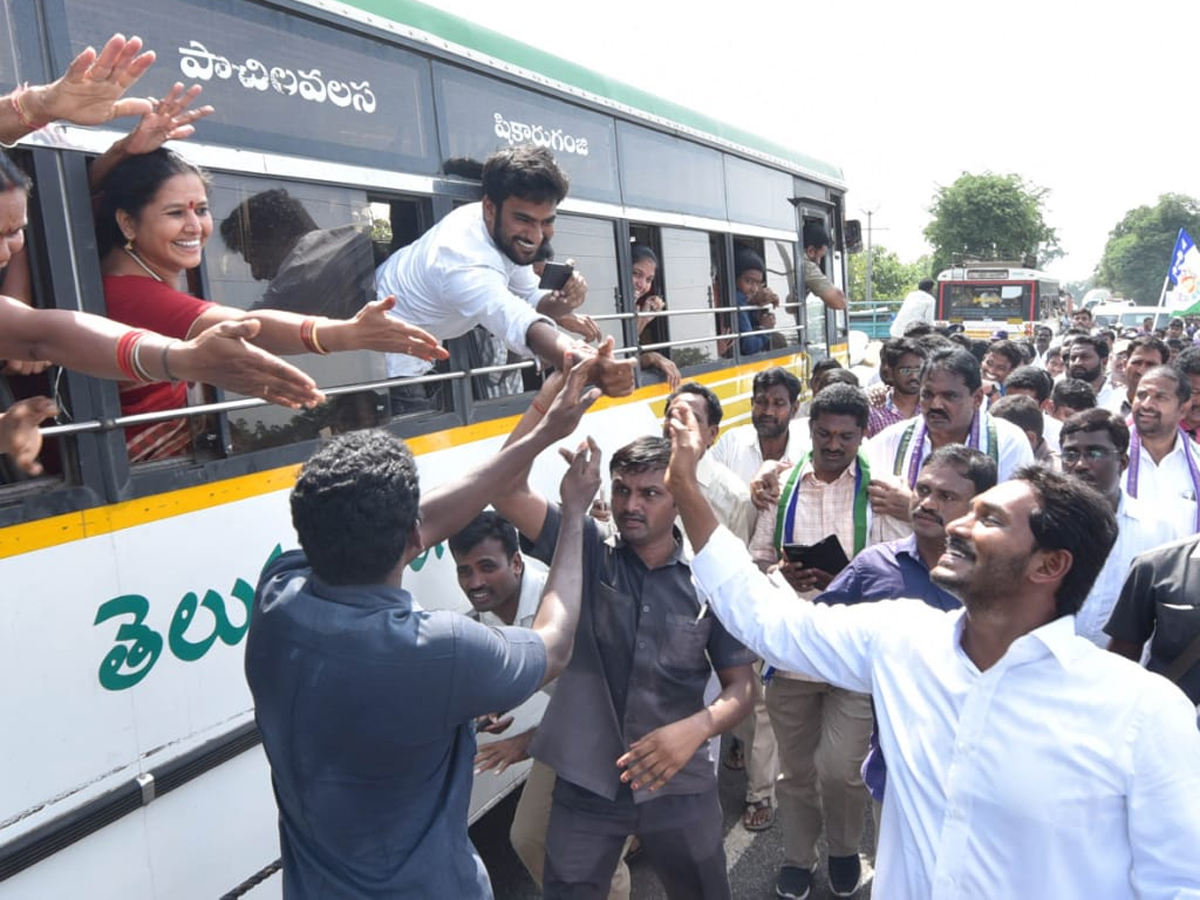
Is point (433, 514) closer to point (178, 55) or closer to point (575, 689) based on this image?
point (575, 689)

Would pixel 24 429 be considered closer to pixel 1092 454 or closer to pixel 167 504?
pixel 167 504

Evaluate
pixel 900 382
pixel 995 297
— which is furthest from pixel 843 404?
pixel 995 297

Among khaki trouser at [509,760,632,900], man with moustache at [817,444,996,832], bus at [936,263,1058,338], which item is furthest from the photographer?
bus at [936,263,1058,338]

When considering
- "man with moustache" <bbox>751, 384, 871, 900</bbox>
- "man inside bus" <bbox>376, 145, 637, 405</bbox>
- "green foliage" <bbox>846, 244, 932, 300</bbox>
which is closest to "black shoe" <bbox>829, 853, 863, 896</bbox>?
"man with moustache" <bbox>751, 384, 871, 900</bbox>

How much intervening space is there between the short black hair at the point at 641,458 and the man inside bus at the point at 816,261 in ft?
18.1

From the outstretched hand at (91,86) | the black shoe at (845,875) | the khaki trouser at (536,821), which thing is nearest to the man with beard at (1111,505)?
the black shoe at (845,875)

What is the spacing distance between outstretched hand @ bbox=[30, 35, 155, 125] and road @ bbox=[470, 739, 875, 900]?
3.20 meters

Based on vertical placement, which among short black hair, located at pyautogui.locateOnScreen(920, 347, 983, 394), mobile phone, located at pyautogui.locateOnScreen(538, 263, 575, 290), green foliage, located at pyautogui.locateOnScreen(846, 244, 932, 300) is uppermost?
green foliage, located at pyautogui.locateOnScreen(846, 244, 932, 300)

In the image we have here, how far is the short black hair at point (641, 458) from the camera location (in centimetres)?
282

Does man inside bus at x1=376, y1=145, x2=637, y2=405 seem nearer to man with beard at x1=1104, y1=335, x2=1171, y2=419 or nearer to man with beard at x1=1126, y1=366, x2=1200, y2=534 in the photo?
man with beard at x1=1126, y1=366, x2=1200, y2=534

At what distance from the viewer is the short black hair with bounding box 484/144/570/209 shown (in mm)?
3418

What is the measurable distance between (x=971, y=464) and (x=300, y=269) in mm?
2218

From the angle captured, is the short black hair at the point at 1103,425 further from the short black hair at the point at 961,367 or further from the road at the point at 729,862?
the road at the point at 729,862

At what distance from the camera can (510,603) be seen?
10.0 feet
